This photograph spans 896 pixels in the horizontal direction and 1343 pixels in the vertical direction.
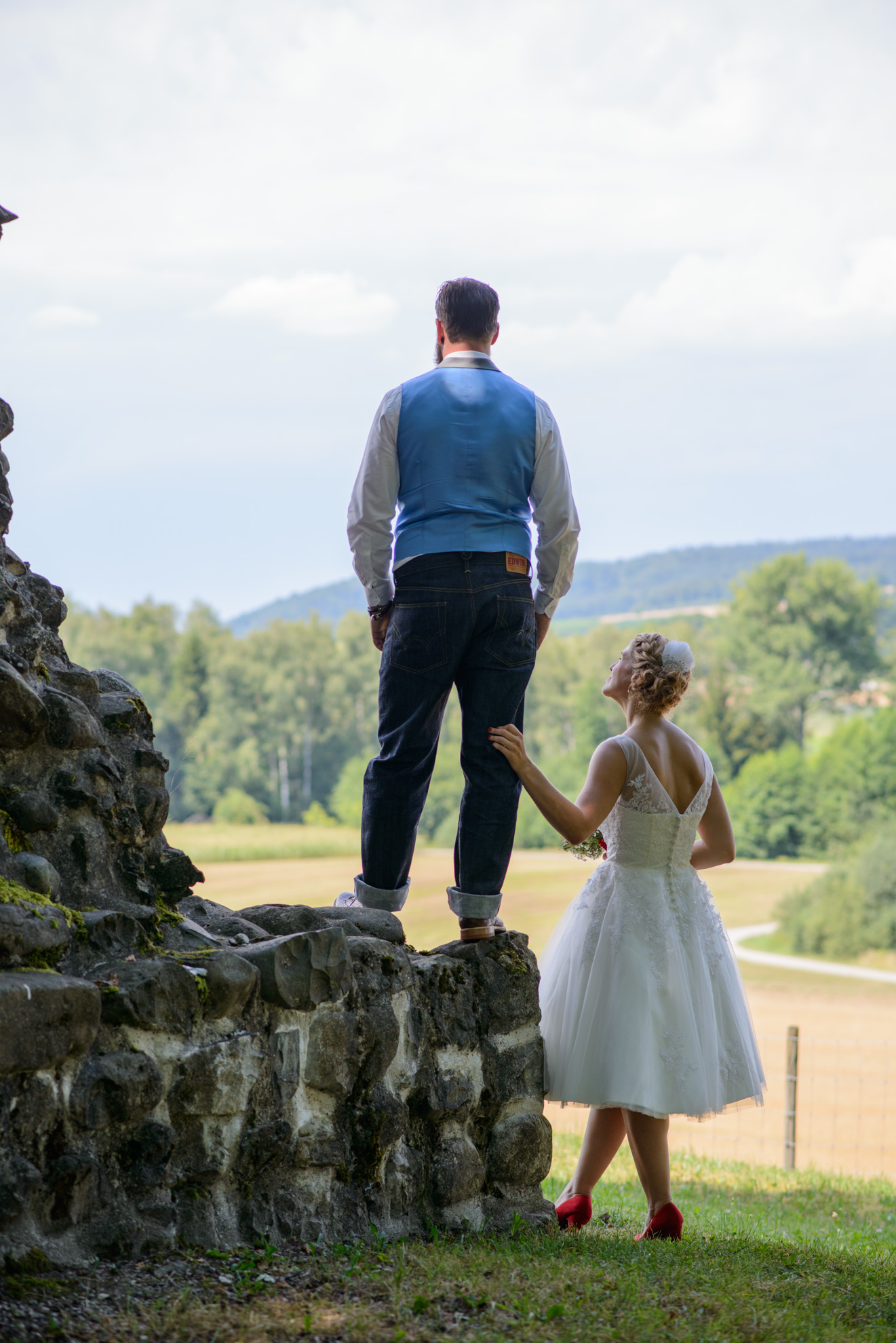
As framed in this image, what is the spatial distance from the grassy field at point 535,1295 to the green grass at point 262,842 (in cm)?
4425

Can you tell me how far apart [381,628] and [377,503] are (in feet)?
1.37

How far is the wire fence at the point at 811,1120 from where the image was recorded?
1145 centimetres

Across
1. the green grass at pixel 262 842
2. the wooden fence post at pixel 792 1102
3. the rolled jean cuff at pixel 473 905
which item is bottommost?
the green grass at pixel 262 842

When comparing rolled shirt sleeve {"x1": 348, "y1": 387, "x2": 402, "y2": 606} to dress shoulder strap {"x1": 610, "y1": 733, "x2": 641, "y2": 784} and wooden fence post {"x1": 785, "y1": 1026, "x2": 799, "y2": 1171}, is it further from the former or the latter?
wooden fence post {"x1": 785, "y1": 1026, "x2": 799, "y2": 1171}

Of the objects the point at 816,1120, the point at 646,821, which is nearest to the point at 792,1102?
the point at 646,821

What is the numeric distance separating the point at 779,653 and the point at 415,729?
6563 cm

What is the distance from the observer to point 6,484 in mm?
3730

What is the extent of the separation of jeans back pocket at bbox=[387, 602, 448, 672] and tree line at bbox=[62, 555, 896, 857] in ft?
165

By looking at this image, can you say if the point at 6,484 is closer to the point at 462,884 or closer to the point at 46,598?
the point at 46,598

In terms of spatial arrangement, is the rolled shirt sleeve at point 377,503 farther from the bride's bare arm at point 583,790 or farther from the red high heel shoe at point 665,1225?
the red high heel shoe at point 665,1225

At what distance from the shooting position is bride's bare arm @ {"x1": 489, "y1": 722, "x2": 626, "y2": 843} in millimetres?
3916

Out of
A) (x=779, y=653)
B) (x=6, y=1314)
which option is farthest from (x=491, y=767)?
(x=779, y=653)

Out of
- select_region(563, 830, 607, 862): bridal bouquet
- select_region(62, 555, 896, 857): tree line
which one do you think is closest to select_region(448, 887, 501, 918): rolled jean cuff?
select_region(563, 830, 607, 862): bridal bouquet

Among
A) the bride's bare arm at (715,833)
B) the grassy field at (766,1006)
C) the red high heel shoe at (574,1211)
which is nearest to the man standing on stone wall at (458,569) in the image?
the bride's bare arm at (715,833)
